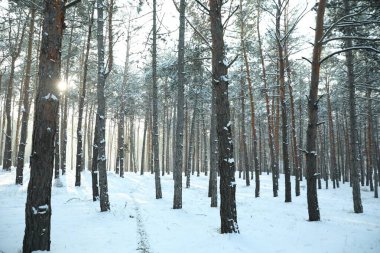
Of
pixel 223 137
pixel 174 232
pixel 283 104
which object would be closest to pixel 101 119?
pixel 174 232

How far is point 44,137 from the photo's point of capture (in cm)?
545

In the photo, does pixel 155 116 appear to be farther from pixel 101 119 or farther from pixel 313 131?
pixel 313 131

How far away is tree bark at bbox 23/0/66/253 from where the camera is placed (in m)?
5.32

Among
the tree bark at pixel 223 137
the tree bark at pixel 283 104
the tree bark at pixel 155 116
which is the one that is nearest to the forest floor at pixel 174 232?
the tree bark at pixel 223 137

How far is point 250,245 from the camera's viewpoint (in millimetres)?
6602

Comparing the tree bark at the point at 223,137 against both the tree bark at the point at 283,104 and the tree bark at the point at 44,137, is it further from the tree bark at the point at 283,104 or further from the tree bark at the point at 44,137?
the tree bark at the point at 283,104

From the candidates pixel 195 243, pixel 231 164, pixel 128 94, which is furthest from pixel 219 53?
pixel 128 94

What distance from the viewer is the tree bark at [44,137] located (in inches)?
210

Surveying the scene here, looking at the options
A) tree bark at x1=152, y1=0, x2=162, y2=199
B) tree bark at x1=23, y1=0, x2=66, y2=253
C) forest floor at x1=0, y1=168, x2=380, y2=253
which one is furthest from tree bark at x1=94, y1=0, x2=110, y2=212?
tree bark at x1=23, y1=0, x2=66, y2=253

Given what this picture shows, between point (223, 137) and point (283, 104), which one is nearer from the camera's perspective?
point (223, 137)

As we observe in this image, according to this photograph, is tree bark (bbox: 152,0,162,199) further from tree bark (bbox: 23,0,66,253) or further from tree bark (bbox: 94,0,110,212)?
tree bark (bbox: 23,0,66,253)

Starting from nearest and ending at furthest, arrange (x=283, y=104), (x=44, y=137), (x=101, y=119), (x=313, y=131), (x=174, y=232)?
(x=44, y=137)
(x=174, y=232)
(x=313, y=131)
(x=101, y=119)
(x=283, y=104)

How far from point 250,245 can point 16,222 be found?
21.2 ft

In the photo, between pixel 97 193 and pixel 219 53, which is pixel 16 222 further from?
pixel 219 53
